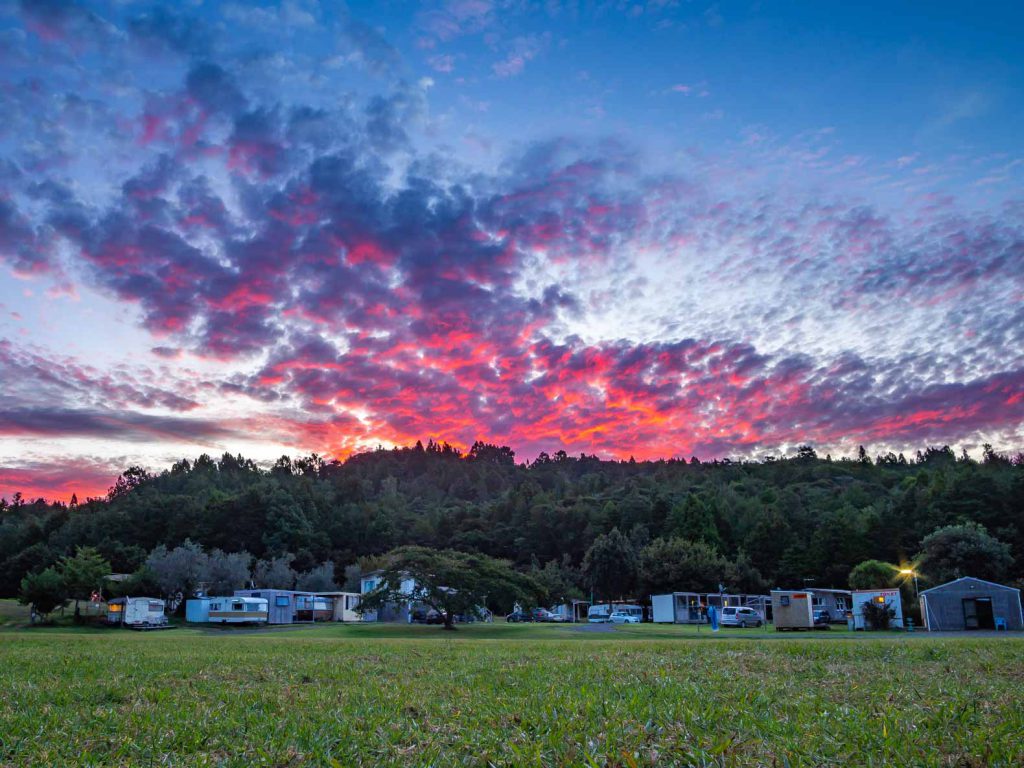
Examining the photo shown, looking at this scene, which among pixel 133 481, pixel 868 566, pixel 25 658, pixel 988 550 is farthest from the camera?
pixel 133 481

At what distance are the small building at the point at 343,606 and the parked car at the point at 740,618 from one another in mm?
30377

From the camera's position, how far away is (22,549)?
93.1m

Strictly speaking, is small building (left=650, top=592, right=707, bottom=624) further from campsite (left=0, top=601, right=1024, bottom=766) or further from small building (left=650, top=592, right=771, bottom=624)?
campsite (left=0, top=601, right=1024, bottom=766)

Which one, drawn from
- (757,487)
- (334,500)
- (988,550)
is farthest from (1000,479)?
(334,500)

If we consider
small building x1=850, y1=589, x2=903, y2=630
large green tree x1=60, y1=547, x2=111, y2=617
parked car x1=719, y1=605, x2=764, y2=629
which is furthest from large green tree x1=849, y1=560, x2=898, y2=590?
large green tree x1=60, y1=547, x2=111, y2=617

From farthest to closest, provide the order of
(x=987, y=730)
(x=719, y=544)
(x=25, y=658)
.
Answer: (x=719, y=544), (x=25, y=658), (x=987, y=730)

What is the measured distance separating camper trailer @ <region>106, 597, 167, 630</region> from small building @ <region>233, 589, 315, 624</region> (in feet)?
21.3

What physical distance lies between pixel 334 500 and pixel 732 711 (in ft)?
372

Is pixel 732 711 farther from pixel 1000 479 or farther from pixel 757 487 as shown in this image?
pixel 757 487

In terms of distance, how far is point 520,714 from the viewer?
21.5 feet

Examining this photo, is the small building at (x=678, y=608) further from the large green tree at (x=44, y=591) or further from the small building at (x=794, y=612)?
the large green tree at (x=44, y=591)

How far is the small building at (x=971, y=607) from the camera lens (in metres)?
39.8

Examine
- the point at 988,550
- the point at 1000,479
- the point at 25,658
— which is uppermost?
the point at 1000,479

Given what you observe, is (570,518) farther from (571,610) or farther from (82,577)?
(82,577)
